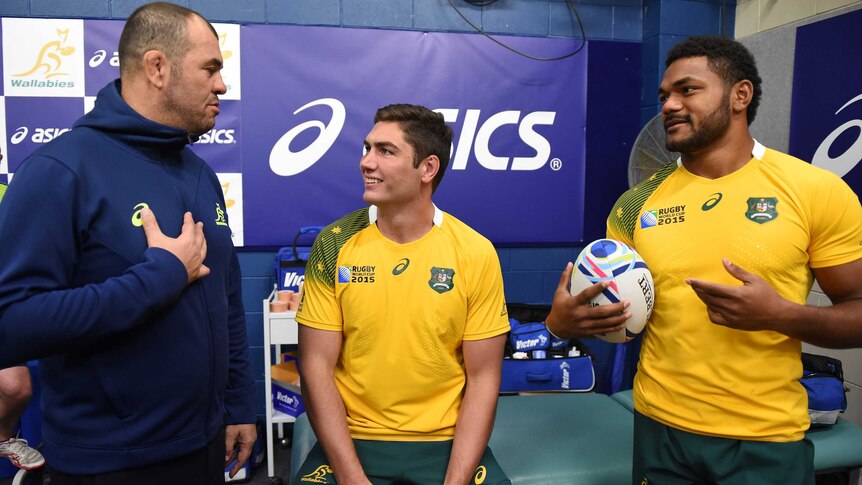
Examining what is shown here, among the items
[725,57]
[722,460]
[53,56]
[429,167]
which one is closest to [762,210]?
[725,57]

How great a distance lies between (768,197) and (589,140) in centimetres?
224

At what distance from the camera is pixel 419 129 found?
1.72 meters

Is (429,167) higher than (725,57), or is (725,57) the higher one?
(725,57)

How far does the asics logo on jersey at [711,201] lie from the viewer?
145 cm

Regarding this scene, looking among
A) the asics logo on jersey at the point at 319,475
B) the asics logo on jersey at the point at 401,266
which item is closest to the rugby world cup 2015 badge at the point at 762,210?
the asics logo on jersey at the point at 401,266

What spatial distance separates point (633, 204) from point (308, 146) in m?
2.12

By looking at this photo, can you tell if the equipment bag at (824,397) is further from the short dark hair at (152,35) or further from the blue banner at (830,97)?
the short dark hair at (152,35)

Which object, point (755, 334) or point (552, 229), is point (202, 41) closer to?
point (755, 334)

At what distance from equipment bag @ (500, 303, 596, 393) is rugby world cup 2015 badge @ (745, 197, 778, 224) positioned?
1.72 m

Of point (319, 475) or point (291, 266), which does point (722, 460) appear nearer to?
point (319, 475)

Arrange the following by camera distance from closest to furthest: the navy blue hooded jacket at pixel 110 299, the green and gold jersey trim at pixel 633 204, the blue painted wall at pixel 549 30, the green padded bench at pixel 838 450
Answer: the navy blue hooded jacket at pixel 110 299 < the green and gold jersey trim at pixel 633 204 < the green padded bench at pixel 838 450 < the blue painted wall at pixel 549 30

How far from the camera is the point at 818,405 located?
2.29m

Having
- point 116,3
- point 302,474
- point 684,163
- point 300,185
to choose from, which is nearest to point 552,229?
point 300,185

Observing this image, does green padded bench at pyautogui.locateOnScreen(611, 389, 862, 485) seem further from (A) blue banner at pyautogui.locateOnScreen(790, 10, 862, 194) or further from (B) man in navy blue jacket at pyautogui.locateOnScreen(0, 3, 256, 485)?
(B) man in navy blue jacket at pyautogui.locateOnScreen(0, 3, 256, 485)
